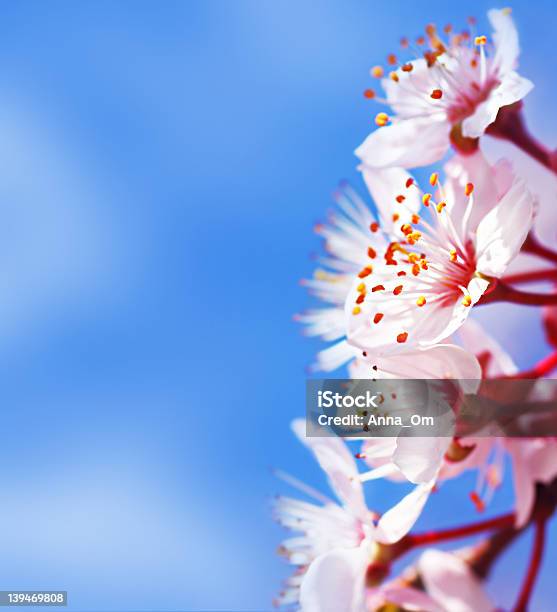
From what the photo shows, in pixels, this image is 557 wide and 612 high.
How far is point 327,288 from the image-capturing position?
1195mm

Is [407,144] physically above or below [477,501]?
above

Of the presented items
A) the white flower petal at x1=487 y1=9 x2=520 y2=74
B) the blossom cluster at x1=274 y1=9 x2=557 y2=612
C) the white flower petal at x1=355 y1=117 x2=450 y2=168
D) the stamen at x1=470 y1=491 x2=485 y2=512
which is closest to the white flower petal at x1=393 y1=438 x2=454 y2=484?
the blossom cluster at x1=274 y1=9 x2=557 y2=612

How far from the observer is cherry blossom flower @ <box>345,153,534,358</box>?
2.70ft

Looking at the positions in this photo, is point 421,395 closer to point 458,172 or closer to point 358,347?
point 358,347

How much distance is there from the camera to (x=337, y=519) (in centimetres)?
101

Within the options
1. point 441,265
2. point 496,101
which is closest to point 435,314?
point 441,265

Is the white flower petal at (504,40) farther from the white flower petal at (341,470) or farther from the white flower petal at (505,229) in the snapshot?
the white flower petal at (341,470)

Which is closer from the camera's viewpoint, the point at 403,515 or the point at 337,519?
the point at 403,515

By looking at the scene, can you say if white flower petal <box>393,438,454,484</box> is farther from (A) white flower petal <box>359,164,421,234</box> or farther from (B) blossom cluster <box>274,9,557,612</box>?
(A) white flower petal <box>359,164,421,234</box>

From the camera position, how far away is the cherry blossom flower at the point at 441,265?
32.4 inches

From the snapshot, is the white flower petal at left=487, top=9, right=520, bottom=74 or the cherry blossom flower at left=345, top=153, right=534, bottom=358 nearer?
the cherry blossom flower at left=345, top=153, right=534, bottom=358

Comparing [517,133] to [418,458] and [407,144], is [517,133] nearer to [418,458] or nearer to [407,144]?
[407,144]

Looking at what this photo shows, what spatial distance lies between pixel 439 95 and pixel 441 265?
0.17m

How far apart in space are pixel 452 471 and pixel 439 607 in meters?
0.15
